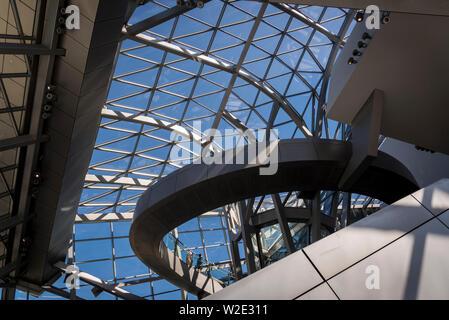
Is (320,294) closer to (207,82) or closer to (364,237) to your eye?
(364,237)

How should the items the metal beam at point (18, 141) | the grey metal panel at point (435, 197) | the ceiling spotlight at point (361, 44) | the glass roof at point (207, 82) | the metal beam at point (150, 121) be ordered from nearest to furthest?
1. the grey metal panel at point (435, 197)
2. the metal beam at point (18, 141)
3. the ceiling spotlight at point (361, 44)
4. the glass roof at point (207, 82)
5. the metal beam at point (150, 121)

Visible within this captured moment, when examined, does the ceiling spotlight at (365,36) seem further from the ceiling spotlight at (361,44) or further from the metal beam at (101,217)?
the metal beam at (101,217)

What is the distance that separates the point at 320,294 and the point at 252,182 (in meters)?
14.3

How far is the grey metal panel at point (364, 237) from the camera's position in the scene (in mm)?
6383

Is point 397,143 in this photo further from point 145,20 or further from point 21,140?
point 21,140

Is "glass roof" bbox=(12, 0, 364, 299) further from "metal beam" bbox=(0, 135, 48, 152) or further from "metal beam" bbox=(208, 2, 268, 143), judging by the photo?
"metal beam" bbox=(0, 135, 48, 152)

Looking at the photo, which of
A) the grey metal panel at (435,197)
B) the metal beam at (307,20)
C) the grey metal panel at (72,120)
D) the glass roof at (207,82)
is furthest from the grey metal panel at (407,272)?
the metal beam at (307,20)

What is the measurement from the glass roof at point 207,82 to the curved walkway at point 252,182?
10.5m

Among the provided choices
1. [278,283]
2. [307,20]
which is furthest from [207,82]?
[278,283]

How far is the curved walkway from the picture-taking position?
19.3m

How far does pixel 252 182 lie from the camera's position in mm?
20125

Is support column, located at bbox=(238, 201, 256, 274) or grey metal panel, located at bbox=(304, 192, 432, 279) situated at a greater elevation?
support column, located at bbox=(238, 201, 256, 274)

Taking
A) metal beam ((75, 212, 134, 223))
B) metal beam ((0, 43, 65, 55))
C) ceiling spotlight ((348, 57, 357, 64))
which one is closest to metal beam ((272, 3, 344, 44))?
ceiling spotlight ((348, 57, 357, 64))

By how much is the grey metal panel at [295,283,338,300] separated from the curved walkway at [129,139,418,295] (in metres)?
13.1
